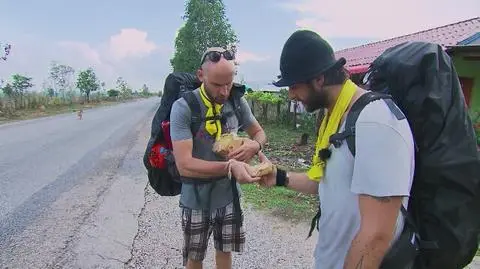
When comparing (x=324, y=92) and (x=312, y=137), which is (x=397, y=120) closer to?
(x=324, y=92)

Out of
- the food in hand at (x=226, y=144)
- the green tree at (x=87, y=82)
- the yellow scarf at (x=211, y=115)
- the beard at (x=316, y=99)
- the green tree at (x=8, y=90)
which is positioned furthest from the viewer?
the green tree at (x=87, y=82)

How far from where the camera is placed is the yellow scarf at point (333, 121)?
135cm

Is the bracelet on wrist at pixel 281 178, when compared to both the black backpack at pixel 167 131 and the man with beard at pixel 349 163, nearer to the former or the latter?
the man with beard at pixel 349 163

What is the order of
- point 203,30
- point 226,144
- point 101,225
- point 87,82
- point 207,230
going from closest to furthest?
1. point 226,144
2. point 207,230
3. point 101,225
4. point 203,30
5. point 87,82

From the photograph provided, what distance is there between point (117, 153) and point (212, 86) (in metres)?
7.61

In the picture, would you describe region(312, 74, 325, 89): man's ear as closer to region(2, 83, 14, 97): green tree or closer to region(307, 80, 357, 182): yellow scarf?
region(307, 80, 357, 182): yellow scarf

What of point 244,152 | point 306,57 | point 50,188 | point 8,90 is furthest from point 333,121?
point 8,90

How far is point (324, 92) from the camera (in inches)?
54.9

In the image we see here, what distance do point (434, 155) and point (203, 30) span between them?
24264 millimetres

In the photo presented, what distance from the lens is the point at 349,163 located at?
1.29 m

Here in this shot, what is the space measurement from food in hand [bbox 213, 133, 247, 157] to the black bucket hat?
783 millimetres

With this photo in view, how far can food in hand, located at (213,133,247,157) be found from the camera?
2115 mm

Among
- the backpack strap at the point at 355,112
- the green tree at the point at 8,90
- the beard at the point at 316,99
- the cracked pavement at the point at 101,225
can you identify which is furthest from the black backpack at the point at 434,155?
the green tree at the point at 8,90

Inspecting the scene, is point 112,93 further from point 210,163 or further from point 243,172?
point 243,172
